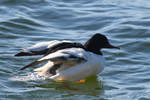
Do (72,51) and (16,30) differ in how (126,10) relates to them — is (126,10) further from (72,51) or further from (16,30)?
(72,51)

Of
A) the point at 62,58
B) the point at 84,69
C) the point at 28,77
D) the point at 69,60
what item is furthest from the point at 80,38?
the point at 62,58

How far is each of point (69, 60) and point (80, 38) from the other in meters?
4.08

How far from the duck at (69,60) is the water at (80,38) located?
0.28 meters

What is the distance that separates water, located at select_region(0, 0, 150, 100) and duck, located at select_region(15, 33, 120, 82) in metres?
0.28

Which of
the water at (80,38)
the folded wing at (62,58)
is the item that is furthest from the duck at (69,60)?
the water at (80,38)

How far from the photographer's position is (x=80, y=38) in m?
13.8

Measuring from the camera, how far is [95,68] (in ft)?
33.1

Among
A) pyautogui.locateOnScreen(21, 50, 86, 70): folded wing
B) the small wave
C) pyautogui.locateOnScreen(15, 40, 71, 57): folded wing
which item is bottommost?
the small wave

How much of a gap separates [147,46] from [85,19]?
3.39 meters

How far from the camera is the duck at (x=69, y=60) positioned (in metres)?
9.68

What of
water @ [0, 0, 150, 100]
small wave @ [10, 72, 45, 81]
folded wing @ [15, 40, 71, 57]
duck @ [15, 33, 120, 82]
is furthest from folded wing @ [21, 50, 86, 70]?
small wave @ [10, 72, 45, 81]

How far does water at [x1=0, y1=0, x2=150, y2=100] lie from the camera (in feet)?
32.6

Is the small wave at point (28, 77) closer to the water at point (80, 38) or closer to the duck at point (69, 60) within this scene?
the water at point (80, 38)

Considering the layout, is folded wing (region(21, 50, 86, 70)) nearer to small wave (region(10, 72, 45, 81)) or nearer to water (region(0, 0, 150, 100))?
water (region(0, 0, 150, 100))
